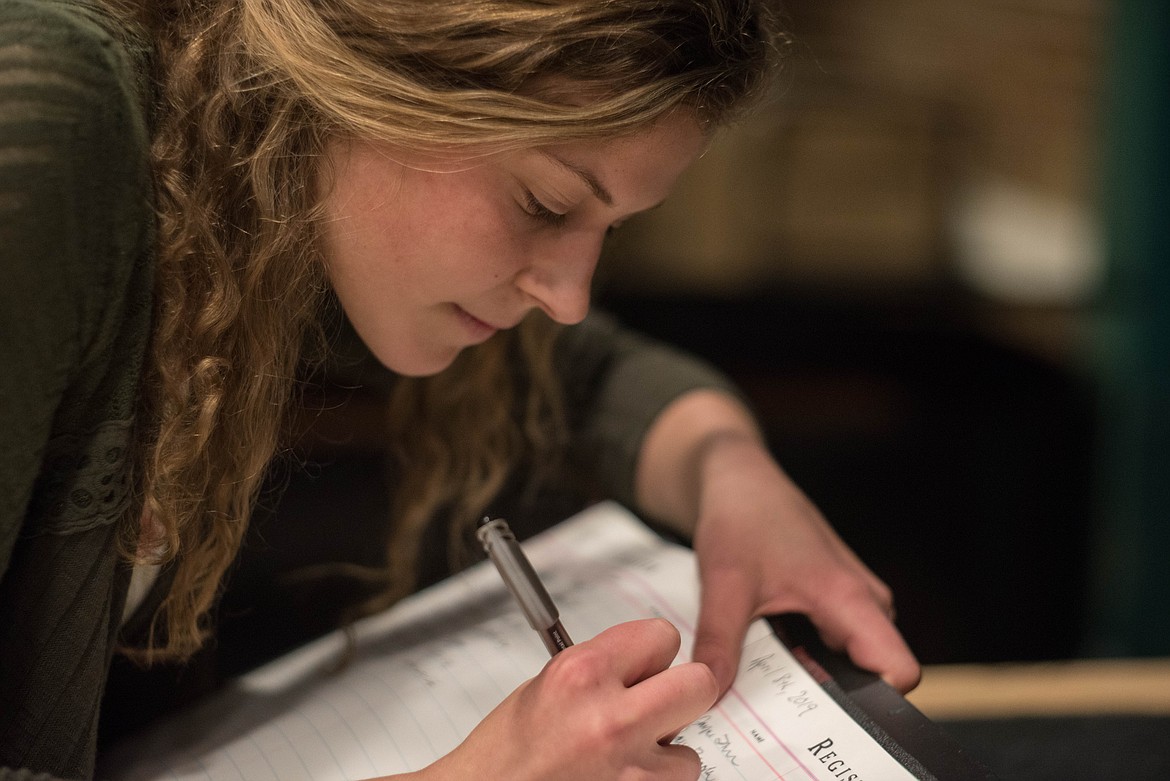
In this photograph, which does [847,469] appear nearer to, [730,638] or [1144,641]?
[1144,641]

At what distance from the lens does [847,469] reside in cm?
176

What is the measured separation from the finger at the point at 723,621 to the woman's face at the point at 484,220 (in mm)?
190

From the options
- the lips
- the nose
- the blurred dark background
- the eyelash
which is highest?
the eyelash

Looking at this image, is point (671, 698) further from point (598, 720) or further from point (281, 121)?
point (281, 121)

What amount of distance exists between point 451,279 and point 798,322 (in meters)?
1.31

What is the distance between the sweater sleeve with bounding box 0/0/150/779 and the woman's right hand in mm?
196

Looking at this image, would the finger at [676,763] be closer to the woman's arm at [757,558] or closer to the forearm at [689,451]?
the woman's arm at [757,558]

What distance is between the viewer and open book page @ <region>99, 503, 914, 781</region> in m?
0.56

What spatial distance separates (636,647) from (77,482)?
0.93 ft

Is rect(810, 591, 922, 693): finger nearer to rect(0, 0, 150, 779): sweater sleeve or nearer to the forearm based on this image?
the forearm

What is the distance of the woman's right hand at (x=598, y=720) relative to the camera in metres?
0.47

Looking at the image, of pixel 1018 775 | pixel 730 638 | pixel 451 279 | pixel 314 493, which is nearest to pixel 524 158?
pixel 451 279

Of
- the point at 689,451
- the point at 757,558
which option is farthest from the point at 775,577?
the point at 689,451

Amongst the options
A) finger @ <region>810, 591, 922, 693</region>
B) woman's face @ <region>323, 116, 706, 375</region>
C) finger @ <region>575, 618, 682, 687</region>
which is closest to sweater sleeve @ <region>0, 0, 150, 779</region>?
woman's face @ <region>323, 116, 706, 375</region>
